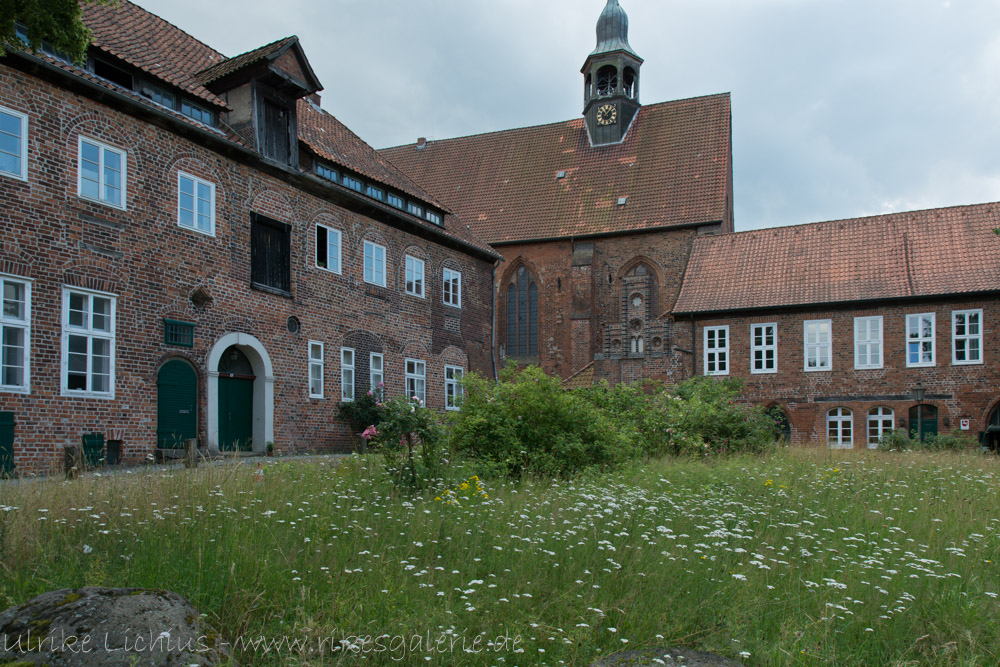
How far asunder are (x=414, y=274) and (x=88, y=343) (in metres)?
10.7

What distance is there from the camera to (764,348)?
93.2 ft

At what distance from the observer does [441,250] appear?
24984 millimetres

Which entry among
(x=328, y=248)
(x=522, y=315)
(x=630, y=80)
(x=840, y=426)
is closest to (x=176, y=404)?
(x=328, y=248)

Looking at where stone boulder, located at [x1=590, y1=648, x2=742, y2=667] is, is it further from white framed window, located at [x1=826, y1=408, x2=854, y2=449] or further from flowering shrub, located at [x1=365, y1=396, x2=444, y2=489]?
white framed window, located at [x1=826, y1=408, x2=854, y2=449]

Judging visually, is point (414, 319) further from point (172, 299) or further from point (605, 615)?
point (605, 615)

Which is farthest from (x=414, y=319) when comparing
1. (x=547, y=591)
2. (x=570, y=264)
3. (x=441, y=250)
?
(x=547, y=591)

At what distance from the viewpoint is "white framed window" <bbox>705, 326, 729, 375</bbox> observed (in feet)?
95.0

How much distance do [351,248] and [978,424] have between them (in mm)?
19677

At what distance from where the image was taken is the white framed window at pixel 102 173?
14.5 metres

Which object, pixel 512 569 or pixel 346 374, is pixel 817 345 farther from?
pixel 512 569

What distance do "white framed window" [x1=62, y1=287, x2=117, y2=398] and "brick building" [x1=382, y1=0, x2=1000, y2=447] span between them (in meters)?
19.7

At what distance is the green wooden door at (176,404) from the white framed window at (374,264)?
6.41 meters

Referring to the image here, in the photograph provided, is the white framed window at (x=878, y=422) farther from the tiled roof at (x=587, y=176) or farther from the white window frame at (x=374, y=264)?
the white window frame at (x=374, y=264)

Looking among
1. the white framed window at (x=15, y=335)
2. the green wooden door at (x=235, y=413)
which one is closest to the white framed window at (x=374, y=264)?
the green wooden door at (x=235, y=413)
